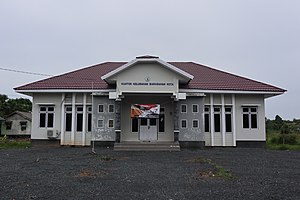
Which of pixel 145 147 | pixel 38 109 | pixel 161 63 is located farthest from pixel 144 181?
pixel 38 109

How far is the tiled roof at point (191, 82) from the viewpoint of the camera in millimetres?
16984

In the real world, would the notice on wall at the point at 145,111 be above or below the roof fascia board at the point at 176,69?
below

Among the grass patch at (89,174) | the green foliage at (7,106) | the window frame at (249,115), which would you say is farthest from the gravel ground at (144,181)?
the green foliage at (7,106)

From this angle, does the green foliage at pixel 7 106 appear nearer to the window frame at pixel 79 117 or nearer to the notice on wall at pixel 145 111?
the window frame at pixel 79 117

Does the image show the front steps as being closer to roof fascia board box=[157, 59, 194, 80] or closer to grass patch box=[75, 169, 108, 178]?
roof fascia board box=[157, 59, 194, 80]

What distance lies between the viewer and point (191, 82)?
1784cm

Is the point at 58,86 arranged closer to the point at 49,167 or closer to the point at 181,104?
the point at 181,104

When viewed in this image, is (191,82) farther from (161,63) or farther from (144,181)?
(144,181)

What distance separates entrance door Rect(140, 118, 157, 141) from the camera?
56.0 feet

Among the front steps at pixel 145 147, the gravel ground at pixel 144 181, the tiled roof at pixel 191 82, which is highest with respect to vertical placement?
the tiled roof at pixel 191 82

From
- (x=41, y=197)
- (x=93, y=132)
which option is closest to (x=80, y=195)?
(x=41, y=197)

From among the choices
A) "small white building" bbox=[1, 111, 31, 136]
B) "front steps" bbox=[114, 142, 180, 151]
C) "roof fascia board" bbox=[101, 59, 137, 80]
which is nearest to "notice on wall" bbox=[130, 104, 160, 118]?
"front steps" bbox=[114, 142, 180, 151]

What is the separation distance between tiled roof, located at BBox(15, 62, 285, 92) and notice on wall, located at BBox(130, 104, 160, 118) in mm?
2156

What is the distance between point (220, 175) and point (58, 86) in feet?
39.1
